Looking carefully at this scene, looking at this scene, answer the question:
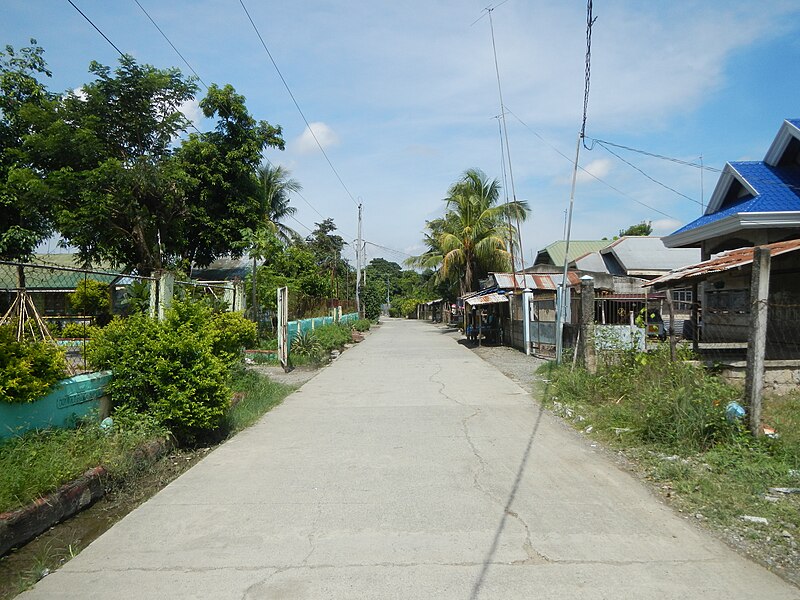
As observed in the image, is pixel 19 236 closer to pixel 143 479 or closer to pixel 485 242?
pixel 143 479

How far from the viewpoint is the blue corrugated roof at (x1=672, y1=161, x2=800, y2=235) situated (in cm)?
1234

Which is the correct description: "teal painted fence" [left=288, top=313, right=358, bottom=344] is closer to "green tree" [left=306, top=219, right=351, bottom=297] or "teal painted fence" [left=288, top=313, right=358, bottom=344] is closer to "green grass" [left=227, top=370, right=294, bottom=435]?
"green grass" [left=227, top=370, right=294, bottom=435]

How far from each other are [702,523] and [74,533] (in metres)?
5.17

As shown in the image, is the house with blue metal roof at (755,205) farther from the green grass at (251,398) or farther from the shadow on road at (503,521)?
the green grass at (251,398)

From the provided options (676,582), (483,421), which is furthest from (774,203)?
(676,582)

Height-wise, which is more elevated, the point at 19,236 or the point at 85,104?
the point at 85,104

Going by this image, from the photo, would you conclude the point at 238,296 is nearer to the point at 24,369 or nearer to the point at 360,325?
the point at 24,369

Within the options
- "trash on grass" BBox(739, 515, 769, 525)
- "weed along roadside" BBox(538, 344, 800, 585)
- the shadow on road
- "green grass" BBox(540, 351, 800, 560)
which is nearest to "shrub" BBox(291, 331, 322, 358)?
"weed along roadside" BBox(538, 344, 800, 585)

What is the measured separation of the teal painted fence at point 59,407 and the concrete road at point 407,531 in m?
1.36

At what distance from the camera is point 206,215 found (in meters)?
24.0

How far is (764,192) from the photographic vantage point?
1302 cm

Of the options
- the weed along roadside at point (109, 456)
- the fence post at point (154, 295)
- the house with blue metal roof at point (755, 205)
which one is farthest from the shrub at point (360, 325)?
the weed along roadside at point (109, 456)

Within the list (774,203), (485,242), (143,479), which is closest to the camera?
(143,479)

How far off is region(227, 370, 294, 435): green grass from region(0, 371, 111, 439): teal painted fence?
6.98ft
